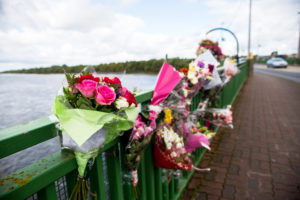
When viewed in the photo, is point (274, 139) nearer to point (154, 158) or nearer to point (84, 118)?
point (154, 158)

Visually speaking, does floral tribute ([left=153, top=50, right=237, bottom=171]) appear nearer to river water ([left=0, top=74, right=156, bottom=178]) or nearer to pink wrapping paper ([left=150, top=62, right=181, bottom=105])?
pink wrapping paper ([left=150, top=62, right=181, bottom=105])

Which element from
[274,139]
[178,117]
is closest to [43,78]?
[178,117]

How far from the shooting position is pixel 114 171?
1.51 m

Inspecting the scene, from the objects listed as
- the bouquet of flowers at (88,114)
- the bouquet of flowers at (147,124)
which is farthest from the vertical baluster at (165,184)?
the bouquet of flowers at (88,114)

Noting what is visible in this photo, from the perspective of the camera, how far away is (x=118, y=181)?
1.54m

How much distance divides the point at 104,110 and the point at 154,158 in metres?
1.07

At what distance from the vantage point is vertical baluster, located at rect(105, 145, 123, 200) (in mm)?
1502

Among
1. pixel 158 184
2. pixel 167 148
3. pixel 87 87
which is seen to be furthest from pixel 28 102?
pixel 158 184

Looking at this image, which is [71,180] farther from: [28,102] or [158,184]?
[158,184]

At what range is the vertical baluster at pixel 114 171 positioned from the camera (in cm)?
150

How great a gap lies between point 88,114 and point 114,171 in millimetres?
674

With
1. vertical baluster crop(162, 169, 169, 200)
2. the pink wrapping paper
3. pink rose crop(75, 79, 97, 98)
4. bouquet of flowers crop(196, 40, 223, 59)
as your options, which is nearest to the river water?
the pink wrapping paper

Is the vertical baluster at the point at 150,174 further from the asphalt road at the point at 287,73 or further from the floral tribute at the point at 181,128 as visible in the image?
the asphalt road at the point at 287,73

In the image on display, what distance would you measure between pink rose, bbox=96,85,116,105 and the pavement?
7.26ft
